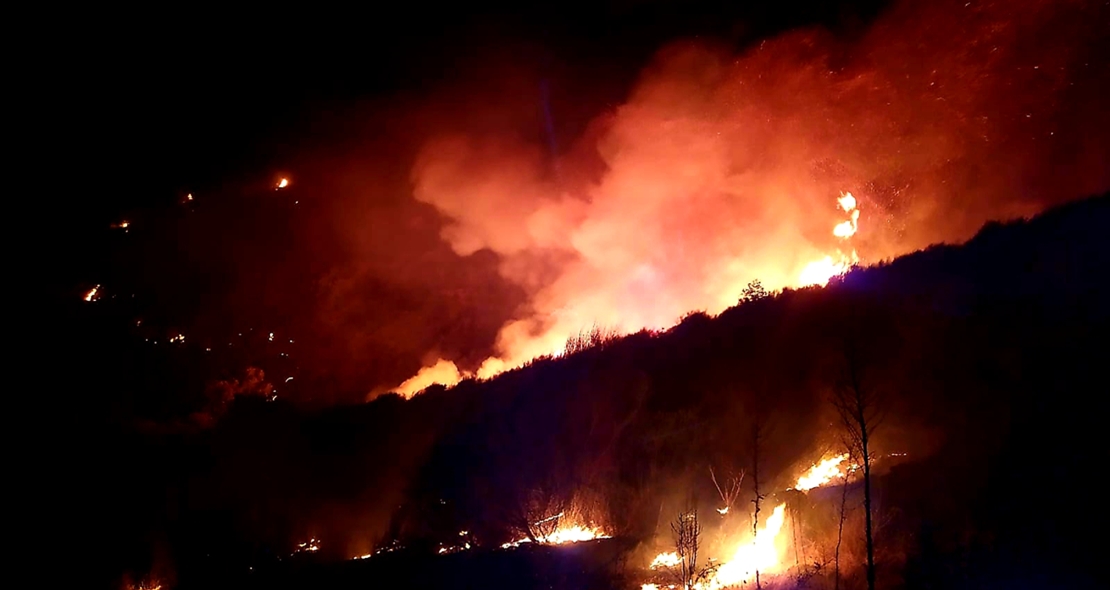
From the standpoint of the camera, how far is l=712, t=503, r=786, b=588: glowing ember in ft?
40.7

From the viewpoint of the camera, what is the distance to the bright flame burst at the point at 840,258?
835 inches

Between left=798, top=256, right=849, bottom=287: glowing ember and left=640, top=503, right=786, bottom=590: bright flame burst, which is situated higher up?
left=798, top=256, right=849, bottom=287: glowing ember

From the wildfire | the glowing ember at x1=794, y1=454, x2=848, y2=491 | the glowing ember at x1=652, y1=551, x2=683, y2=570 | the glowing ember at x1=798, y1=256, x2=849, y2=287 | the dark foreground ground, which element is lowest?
the dark foreground ground

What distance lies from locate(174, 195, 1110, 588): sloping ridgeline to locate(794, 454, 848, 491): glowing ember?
222 millimetres

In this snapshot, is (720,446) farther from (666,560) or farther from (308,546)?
(308,546)

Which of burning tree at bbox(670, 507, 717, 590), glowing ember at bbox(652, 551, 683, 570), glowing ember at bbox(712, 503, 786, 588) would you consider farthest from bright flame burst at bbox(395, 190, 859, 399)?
glowing ember at bbox(652, 551, 683, 570)

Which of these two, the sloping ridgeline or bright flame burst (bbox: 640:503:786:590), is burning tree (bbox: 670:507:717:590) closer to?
bright flame burst (bbox: 640:503:786:590)

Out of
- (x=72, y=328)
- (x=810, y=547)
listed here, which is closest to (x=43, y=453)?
(x=72, y=328)

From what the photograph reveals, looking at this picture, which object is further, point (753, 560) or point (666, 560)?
point (666, 560)

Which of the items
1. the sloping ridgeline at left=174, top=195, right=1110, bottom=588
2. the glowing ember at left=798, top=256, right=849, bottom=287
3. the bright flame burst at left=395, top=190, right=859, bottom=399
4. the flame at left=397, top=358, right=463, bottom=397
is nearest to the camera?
the sloping ridgeline at left=174, top=195, right=1110, bottom=588

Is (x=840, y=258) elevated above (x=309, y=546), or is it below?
above

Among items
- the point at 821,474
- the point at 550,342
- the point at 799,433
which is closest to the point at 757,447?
the point at 799,433

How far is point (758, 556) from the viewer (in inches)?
498

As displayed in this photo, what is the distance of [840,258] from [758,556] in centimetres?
1204
